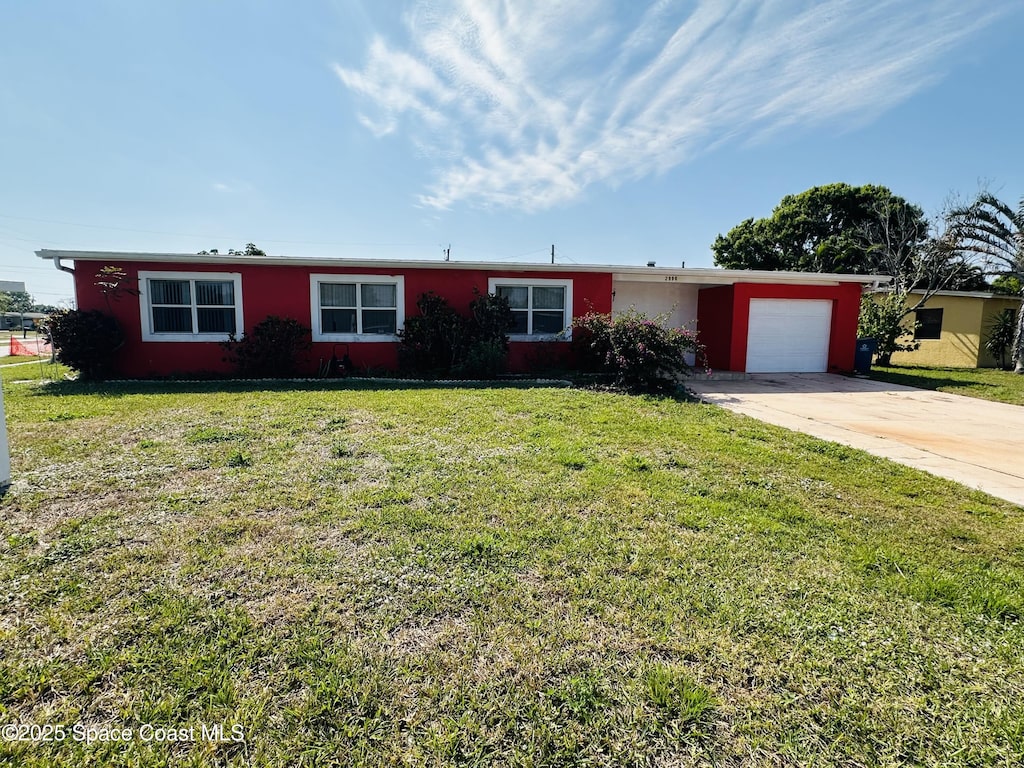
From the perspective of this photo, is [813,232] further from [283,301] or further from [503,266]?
[283,301]

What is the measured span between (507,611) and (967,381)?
14.9 m

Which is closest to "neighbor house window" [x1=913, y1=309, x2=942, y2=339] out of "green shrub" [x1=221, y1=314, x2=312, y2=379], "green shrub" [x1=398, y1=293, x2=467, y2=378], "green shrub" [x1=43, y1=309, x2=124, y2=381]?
"green shrub" [x1=398, y1=293, x2=467, y2=378]

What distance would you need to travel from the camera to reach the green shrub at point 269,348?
10.2 meters

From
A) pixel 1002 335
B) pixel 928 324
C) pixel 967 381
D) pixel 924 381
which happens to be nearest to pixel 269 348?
pixel 924 381

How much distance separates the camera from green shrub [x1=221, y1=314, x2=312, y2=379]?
400 inches

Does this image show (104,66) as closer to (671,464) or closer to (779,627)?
(671,464)

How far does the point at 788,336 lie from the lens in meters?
12.6

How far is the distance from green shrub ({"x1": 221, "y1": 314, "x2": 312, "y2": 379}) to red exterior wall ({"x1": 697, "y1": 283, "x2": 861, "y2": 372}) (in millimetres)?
10789

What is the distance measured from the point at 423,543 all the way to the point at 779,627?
1965 mm

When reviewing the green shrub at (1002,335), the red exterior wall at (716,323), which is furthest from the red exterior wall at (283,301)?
the green shrub at (1002,335)

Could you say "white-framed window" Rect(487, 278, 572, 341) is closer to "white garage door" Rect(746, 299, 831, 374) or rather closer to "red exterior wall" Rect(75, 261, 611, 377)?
"red exterior wall" Rect(75, 261, 611, 377)

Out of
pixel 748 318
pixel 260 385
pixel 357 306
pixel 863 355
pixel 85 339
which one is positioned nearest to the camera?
pixel 260 385

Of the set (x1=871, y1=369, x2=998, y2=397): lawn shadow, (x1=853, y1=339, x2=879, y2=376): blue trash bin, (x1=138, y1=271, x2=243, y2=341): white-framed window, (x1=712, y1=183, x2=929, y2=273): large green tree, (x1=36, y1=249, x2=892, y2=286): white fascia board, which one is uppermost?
(x1=712, y1=183, x2=929, y2=273): large green tree

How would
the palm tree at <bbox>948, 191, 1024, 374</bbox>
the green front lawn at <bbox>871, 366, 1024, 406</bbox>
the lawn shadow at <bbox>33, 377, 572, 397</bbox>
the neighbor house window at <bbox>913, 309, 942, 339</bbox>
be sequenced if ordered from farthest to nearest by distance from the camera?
the neighbor house window at <bbox>913, 309, 942, 339</bbox> → the palm tree at <bbox>948, 191, 1024, 374</bbox> → the green front lawn at <bbox>871, 366, 1024, 406</bbox> → the lawn shadow at <bbox>33, 377, 572, 397</bbox>
